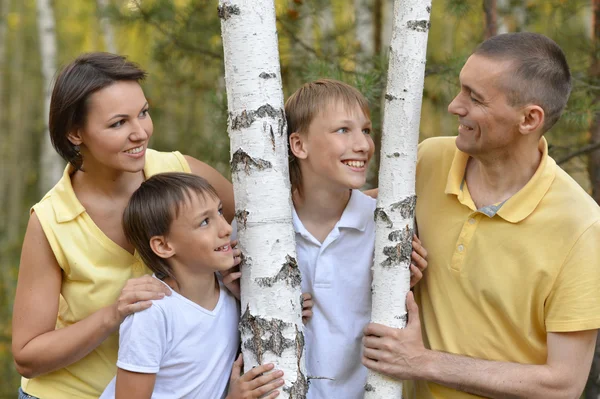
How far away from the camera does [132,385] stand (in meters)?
2.06

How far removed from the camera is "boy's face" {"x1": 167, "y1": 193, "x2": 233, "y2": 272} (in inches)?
86.1

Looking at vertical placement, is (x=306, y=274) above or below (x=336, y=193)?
below

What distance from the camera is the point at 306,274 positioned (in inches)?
93.0

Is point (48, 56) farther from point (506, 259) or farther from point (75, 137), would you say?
point (506, 259)

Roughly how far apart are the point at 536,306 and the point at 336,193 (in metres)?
0.75

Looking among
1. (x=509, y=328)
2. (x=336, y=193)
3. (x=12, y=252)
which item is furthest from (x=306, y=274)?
(x=12, y=252)

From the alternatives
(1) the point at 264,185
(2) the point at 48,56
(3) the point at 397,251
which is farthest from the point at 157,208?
(2) the point at 48,56

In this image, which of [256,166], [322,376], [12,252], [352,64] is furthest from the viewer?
[12,252]

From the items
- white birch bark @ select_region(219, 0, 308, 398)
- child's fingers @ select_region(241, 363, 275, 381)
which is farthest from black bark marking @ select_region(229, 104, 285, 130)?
child's fingers @ select_region(241, 363, 275, 381)

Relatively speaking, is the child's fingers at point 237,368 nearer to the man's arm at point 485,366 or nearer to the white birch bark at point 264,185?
the white birch bark at point 264,185

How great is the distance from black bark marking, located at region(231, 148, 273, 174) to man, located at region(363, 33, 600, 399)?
24.1 inches

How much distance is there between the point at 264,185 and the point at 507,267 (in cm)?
82

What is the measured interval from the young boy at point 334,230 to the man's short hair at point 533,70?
0.49 m

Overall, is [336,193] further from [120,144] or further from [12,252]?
Answer: [12,252]
